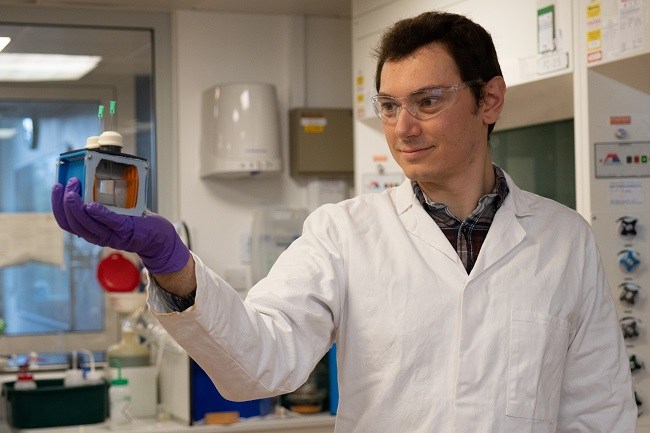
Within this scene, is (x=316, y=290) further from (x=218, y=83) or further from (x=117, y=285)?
(x=218, y=83)

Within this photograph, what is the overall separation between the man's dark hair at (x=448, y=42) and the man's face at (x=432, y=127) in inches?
0.6

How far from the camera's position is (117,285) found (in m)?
3.85

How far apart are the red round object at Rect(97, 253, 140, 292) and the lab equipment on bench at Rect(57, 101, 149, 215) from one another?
266 centimetres

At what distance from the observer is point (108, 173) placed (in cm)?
121

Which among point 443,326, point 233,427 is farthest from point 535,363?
point 233,427

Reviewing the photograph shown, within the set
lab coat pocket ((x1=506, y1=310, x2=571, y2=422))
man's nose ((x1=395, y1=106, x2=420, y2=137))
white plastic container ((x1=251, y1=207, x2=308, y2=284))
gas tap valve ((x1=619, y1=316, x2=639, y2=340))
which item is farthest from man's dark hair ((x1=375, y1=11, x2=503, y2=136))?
white plastic container ((x1=251, y1=207, x2=308, y2=284))

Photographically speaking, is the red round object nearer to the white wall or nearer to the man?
the white wall

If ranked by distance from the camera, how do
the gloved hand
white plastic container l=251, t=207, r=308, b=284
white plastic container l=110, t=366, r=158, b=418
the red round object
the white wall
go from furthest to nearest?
the white wall < white plastic container l=251, t=207, r=308, b=284 < the red round object < white plastic container l=110, t=366, r=158, b=418 < the gloved hand

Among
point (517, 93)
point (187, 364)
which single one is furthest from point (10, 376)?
point (517, 93)

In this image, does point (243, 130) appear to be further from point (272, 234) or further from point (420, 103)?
point (420, 103)

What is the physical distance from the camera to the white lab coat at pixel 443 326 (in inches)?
63.6

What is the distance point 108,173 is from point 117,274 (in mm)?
2722

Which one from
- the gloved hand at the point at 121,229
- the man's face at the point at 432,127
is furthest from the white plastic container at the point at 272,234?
the gloved hand at the point at 121,229

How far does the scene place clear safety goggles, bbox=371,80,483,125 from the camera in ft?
5.54
